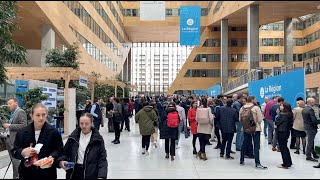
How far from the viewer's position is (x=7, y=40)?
1040 centimetres

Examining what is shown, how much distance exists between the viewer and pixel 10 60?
10.8 meters

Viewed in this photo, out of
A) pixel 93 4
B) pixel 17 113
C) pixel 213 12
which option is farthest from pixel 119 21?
pixel 17 113

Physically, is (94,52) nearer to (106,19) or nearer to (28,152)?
(106,19)

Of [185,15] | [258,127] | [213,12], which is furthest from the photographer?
[213,12]

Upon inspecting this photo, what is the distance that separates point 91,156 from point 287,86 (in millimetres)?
12384

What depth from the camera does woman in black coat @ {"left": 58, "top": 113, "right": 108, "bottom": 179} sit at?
4.27m

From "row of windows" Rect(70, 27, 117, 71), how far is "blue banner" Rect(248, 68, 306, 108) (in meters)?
20.1

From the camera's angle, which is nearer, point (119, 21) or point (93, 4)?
point (93, 4)

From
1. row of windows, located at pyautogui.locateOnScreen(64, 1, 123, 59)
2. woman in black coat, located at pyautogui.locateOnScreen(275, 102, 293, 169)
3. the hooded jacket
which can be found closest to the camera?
woman in black coat, located at pyautogui.locateOnScreen(275, 102, 293, 169)

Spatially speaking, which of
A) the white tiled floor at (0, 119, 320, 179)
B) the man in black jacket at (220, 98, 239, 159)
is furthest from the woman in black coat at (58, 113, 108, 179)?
the man in black jacket at (220, 98, 239, 159)

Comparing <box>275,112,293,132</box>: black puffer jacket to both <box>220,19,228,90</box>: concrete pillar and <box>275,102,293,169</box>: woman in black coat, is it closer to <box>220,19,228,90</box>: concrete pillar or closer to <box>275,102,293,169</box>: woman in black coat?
<box>275,102,293,169</box>: woman in black coat

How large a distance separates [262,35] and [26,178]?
71308 mm

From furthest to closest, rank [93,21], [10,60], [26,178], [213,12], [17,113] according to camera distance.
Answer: [213,12] < [93,21] < [10,60] < [17,113] < [26,178]

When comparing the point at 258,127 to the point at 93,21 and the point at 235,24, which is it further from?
the point at 235,24
